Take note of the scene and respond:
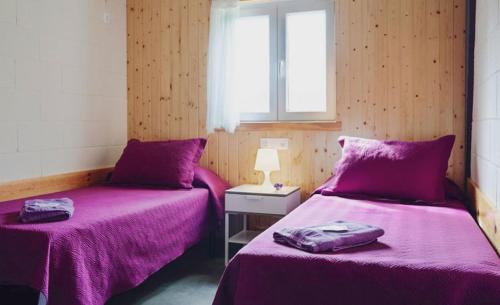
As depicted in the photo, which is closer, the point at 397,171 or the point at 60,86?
the point at 397,171

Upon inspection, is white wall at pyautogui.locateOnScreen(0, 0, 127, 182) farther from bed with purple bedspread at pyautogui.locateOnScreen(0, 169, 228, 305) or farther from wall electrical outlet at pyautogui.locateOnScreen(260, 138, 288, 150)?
wall electrical outlet at pyautogui.locateOnScreen(260, 138, 288, 150)

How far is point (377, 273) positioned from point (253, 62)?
2424 millimetres

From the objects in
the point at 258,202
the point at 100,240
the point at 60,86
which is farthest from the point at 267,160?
the point at 60,86

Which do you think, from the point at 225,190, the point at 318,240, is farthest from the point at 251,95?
the point at 318,240

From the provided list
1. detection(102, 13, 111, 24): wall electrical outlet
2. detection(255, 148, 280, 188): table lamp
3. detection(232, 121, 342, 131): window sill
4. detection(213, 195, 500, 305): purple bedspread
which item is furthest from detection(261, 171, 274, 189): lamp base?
detection(102, 13, 111, 24): wall electrical outlet

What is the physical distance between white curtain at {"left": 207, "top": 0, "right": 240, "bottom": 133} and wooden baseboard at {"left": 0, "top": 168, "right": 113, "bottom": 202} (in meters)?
0.97

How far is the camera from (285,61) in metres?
3.50

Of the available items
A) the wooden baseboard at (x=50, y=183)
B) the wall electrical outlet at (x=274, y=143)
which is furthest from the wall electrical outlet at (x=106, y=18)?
the wall electrical outlet at (x=274, y=143)

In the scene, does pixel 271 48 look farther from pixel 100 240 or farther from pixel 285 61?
pixel 100 240

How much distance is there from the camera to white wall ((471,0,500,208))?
2.02m

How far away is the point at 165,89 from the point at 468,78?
88.6 inches

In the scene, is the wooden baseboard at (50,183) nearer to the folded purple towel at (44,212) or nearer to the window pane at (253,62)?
the folded purple towel at (44,212)

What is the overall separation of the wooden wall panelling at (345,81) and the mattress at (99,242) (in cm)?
78

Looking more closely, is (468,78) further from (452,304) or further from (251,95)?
(452,304)
